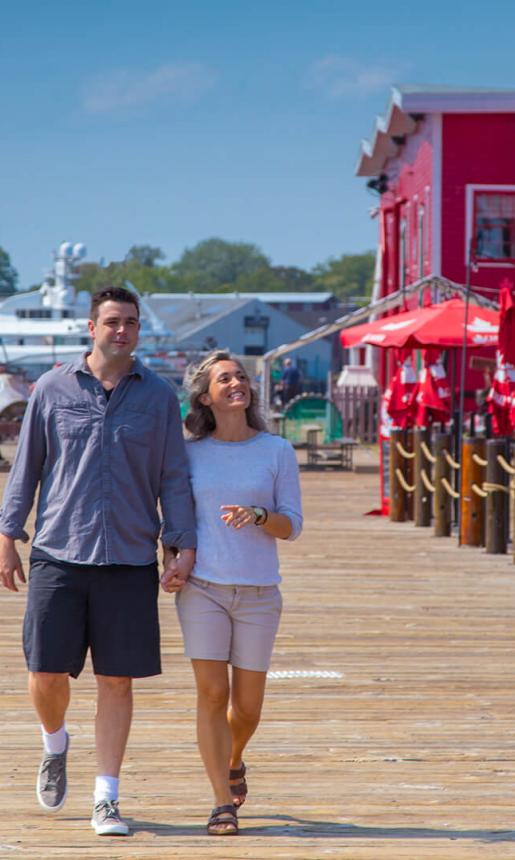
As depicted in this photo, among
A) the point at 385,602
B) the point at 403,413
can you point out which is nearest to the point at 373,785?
the point at 385,602

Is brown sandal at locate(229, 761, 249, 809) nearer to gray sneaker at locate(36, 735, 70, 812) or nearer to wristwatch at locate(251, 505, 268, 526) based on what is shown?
gray sneaker at locate(36, 735, 70, 812)

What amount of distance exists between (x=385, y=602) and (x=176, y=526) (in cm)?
681

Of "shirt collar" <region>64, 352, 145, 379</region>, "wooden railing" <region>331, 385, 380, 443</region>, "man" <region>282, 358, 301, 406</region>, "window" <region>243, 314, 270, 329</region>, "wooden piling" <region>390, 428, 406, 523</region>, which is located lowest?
"window" <region>243, 314, 270, 329</region>

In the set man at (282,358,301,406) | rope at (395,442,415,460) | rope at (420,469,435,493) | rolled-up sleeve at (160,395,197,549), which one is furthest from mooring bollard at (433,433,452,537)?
man at (282,358,301,406)

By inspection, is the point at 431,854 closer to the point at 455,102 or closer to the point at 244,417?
the point at 244,417

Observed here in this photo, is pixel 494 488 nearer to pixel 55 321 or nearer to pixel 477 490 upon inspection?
pixel 477 490

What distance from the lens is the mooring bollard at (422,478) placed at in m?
18.3

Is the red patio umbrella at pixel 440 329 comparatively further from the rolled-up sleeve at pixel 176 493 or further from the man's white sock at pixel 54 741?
the man's white sock at pixel 54 741

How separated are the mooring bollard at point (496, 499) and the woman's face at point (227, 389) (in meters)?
9.48

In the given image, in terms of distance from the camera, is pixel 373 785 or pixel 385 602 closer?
pixel 373 785

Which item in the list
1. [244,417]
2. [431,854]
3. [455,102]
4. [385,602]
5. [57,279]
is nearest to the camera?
[431,854]

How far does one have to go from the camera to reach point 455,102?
29.8m

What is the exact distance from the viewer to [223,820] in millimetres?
5859

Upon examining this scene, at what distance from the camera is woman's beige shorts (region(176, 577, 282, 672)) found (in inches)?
232
